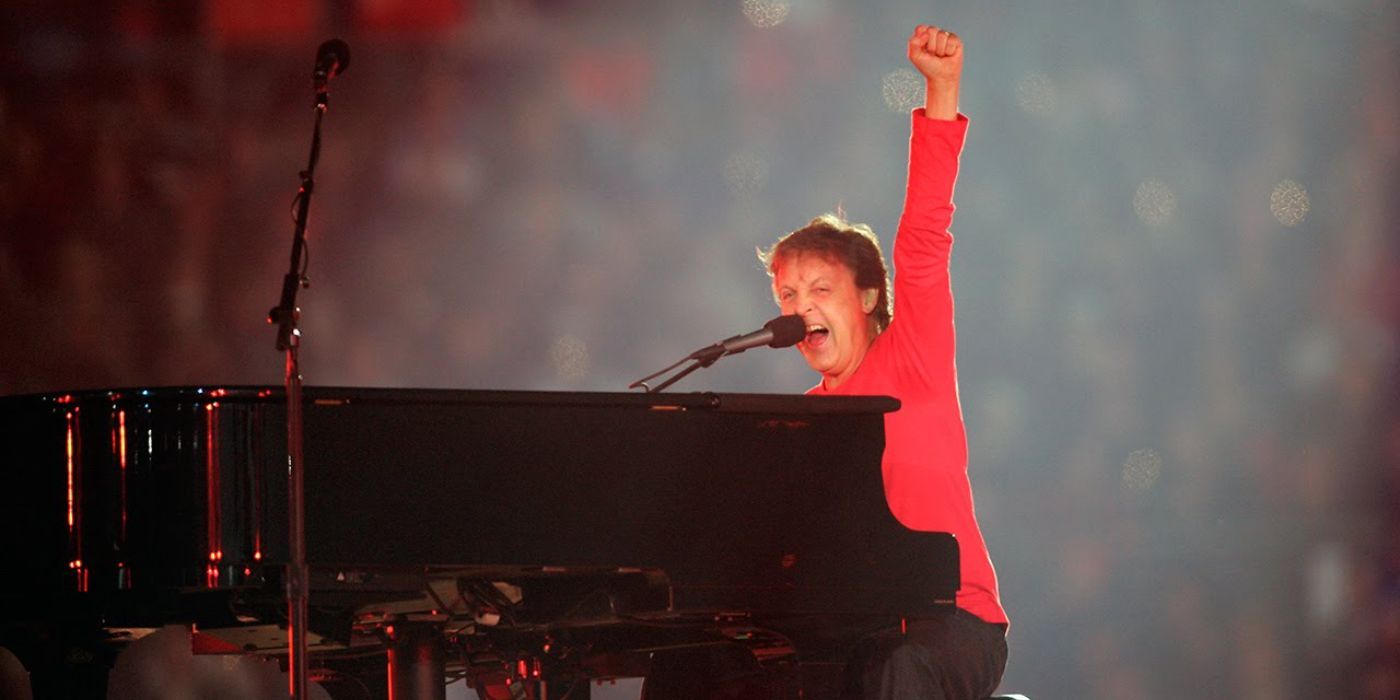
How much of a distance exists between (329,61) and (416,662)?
3.54 ft

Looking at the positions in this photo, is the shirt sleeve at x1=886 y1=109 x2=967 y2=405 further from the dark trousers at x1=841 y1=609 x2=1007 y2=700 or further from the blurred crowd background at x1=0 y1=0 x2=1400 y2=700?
the blurred crowd background at x1=0 y1=0 x2=1400 y2=700

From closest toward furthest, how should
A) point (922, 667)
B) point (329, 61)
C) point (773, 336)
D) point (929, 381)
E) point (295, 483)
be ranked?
point (295, 483)
point (329, 61)
point (922, 667)
point (773, 336)
point (929, 381)

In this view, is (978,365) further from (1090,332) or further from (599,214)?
(599,214)

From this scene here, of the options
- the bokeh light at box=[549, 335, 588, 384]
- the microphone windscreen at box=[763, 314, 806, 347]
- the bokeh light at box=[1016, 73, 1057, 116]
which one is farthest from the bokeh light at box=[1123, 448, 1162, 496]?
the microphone windscreen at box=[763, 314, 806, 347]

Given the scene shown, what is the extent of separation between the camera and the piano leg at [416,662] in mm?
2986

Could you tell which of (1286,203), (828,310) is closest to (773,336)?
(828,310)

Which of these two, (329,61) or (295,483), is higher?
(329,61)

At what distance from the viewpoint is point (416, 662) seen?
3.01 meters

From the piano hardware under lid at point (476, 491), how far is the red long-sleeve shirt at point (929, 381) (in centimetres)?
22

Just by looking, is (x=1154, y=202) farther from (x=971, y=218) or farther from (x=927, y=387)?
(x=927, y=387)

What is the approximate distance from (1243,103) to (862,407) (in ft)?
8.48

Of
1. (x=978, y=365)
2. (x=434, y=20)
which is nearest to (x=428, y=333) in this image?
(x=434, y=20)

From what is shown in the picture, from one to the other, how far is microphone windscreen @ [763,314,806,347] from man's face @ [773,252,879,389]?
0.59 feet

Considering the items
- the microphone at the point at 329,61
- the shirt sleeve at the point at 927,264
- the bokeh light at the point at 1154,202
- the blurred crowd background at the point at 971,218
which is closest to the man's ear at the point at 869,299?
the shirt sleeve at the point at 927,264
